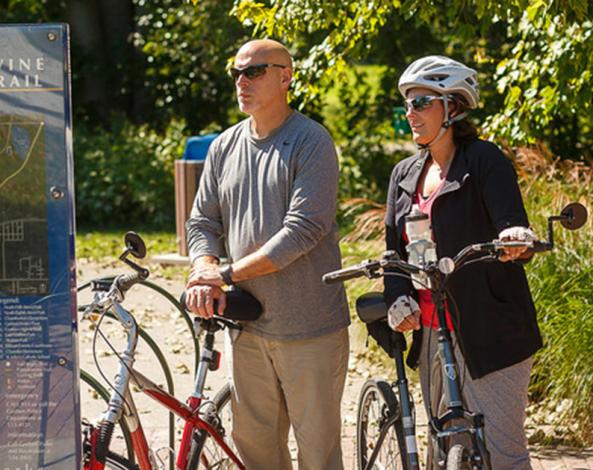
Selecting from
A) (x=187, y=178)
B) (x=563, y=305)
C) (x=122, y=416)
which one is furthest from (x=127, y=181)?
(x=122, y=416)

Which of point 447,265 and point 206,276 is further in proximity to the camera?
point 206,276

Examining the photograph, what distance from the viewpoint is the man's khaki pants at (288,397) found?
194 inches

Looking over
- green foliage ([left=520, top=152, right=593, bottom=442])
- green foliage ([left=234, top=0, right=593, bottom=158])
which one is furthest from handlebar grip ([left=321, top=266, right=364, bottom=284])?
green foliage ([left=520, top=152, right=593, bottom=442])

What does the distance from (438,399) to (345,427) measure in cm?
247

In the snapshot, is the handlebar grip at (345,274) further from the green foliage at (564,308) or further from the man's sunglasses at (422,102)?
the green foliage at (564,308)

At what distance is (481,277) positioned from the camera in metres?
4.51

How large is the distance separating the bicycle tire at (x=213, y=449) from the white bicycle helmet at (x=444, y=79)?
1476 mm

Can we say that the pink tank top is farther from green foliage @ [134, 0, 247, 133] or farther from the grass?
green foliage @ [134, 0, 247, 133]

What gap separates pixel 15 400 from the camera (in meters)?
4.32

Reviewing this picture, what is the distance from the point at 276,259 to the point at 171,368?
425cm

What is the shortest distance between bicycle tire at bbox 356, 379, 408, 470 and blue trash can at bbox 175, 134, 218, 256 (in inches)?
300

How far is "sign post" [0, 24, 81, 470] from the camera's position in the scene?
420cm

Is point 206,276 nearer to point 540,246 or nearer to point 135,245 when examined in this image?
point 135,245

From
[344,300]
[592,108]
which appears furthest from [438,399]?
[592,108]
